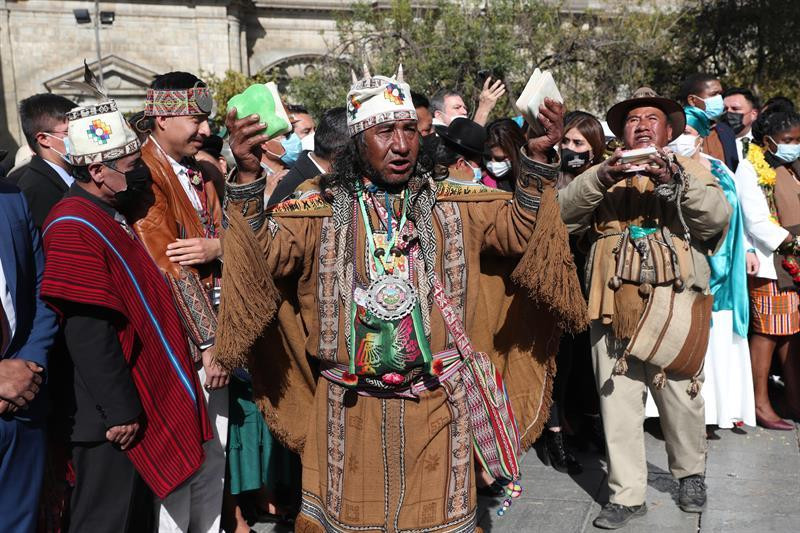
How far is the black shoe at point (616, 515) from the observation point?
15.6ft

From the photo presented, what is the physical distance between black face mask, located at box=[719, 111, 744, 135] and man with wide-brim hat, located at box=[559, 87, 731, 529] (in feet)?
10.1

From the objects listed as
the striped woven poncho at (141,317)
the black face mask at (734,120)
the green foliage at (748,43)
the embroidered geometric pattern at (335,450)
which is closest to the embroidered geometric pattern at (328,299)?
the embroidered geometric pattern at (335,450)

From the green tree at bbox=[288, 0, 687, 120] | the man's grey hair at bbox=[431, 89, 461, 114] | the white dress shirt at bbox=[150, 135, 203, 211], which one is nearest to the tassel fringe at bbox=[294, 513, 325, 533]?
the white dress shirt at bbox=[150, 135, 203, 211]

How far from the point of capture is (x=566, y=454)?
571 centimetres

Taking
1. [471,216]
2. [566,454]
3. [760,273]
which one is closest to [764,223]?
[760,273]

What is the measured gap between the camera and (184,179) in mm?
4328

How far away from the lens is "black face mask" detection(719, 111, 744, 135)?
7.50 metres

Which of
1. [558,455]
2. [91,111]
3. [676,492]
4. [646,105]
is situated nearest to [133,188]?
[91,111]

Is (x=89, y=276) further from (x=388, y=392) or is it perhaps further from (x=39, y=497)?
(x=388, y=392)

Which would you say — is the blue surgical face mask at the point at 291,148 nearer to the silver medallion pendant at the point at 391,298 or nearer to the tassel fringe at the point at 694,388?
the tassel fringe at the point at 694,388

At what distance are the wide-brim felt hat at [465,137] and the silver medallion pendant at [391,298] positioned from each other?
2.66 metres

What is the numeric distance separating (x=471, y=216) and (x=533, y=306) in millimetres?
570

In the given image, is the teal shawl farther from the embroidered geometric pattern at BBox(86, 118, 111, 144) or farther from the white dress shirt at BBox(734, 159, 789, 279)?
the embroidered geometric pattern at BBox(86, 118, 111, 144)

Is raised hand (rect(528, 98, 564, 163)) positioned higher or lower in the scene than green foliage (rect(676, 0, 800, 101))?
lower
